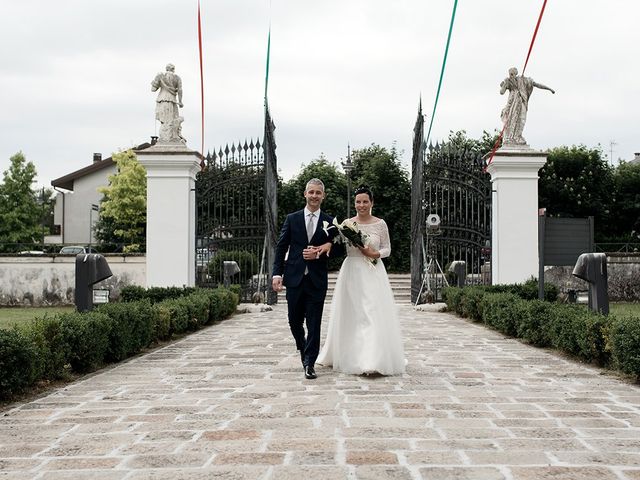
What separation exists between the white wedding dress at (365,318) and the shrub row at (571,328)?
6.67 ft

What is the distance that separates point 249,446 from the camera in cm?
385

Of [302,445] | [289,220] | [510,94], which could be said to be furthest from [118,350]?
[510,94]

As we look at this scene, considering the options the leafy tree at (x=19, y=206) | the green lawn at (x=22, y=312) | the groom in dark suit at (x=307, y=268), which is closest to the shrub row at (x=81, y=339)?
the groom in dark suit at (x=307, y=268)

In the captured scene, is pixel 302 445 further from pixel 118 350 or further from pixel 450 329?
pixel 450 329

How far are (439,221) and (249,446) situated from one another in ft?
37.5

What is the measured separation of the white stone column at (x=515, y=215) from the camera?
1432cm

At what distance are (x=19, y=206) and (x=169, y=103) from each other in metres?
35.9

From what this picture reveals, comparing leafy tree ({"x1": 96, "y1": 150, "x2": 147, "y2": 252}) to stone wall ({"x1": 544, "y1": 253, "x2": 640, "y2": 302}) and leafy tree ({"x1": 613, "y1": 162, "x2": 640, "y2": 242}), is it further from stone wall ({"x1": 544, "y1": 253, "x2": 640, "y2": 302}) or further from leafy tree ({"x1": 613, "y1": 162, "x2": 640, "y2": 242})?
stone wall ({"x1": 544, "y1": 253, "x2": 640, "y2": 302})

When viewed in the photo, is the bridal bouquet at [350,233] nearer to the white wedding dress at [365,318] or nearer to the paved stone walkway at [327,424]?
the white wedding dress at [365,318]

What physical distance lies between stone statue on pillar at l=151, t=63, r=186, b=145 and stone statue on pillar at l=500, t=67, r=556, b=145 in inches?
281

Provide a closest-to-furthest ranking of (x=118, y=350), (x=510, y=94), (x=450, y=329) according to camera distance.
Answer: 1. (x=118, y=350)
2. (x=450, y=329)
3. (x=510, y=94)

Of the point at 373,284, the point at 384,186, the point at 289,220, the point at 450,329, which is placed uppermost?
the point at 384,186

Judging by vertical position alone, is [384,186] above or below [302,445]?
above

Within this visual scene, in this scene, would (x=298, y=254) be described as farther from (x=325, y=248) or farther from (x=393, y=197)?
(x=393, y=197)
